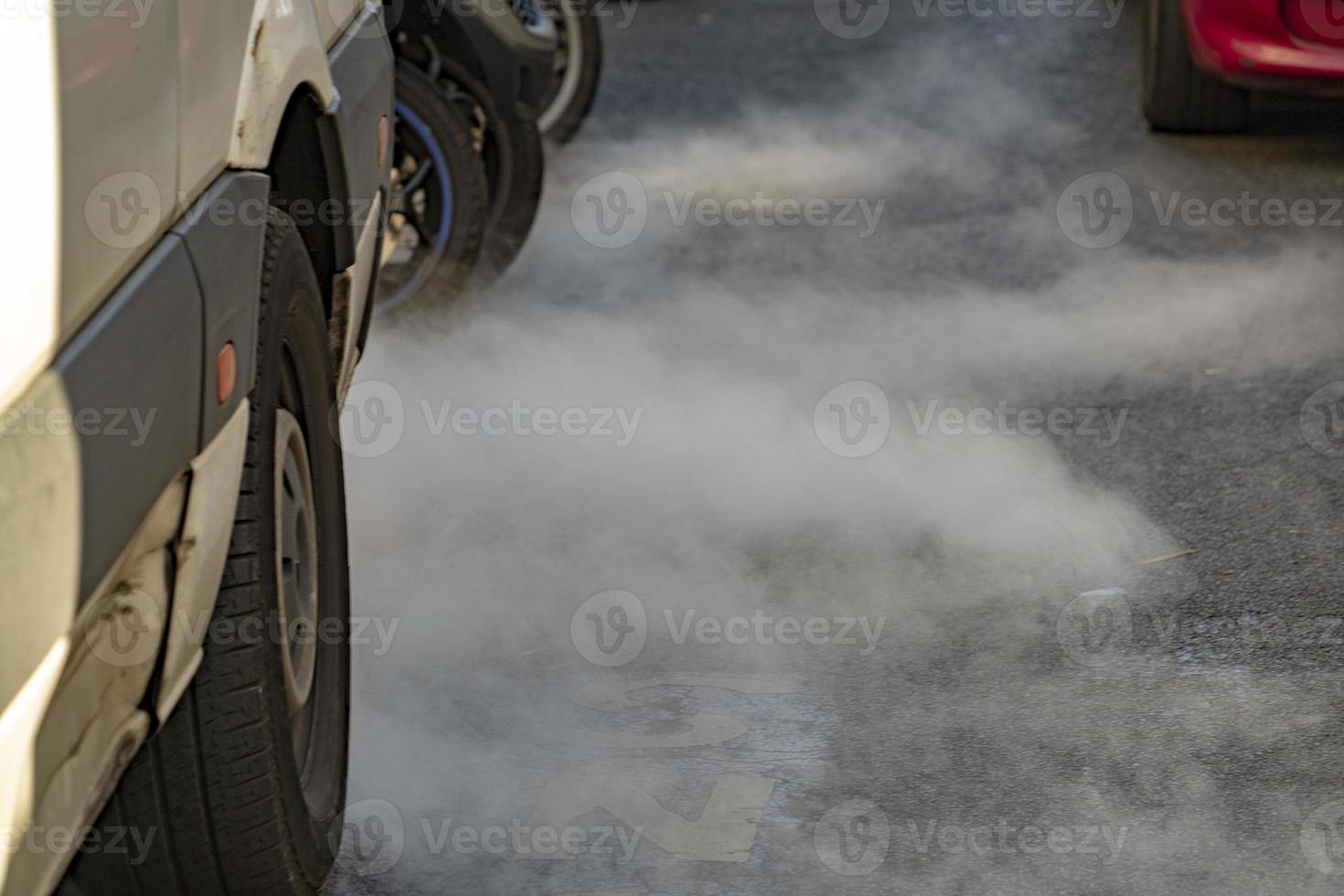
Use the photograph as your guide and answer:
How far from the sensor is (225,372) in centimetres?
220

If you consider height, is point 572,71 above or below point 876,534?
below

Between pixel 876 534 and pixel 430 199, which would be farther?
pixel 430 199

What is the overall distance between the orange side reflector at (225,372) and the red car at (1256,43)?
13.9ft

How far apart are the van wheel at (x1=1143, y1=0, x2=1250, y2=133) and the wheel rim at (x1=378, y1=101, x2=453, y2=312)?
109 inches

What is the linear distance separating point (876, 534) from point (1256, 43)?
267 centimetres

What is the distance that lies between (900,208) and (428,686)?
325 cm

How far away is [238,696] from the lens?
7.48ft

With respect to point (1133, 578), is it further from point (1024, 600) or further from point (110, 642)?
point (110, 642)
